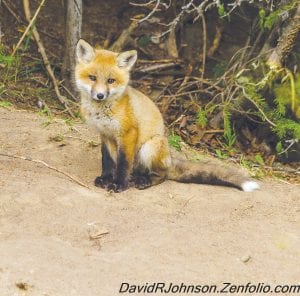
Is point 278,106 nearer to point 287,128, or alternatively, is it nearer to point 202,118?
point 287,128

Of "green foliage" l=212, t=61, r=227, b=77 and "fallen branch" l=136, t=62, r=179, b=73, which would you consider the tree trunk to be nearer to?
"fallen branch" l=136, t=62, r=179, b=73

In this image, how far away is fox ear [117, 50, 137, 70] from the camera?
6.15 metres

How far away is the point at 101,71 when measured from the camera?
238 inches

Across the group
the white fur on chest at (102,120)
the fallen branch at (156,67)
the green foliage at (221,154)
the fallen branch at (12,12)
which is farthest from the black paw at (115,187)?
the fallen branch at (12,12)

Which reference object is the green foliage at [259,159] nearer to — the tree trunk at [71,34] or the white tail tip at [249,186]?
the white tail tip at [249,186]

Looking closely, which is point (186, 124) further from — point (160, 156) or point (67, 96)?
point (160, 156)

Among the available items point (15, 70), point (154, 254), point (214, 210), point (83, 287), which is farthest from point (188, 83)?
point (83, 287)

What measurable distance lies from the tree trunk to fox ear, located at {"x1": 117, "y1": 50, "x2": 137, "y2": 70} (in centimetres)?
253

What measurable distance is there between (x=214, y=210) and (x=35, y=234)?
1.69 meters

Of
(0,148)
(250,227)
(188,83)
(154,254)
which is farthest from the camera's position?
(188,83)

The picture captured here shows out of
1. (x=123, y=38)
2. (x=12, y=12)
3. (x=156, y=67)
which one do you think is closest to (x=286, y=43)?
(x=156, y=67)

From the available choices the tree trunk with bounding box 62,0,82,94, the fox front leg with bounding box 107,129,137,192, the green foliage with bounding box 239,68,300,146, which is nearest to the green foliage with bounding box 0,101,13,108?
the tree trunk with bounding box 62,0,82,94

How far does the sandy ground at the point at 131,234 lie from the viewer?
171 inches

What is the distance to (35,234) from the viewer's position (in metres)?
4.80
